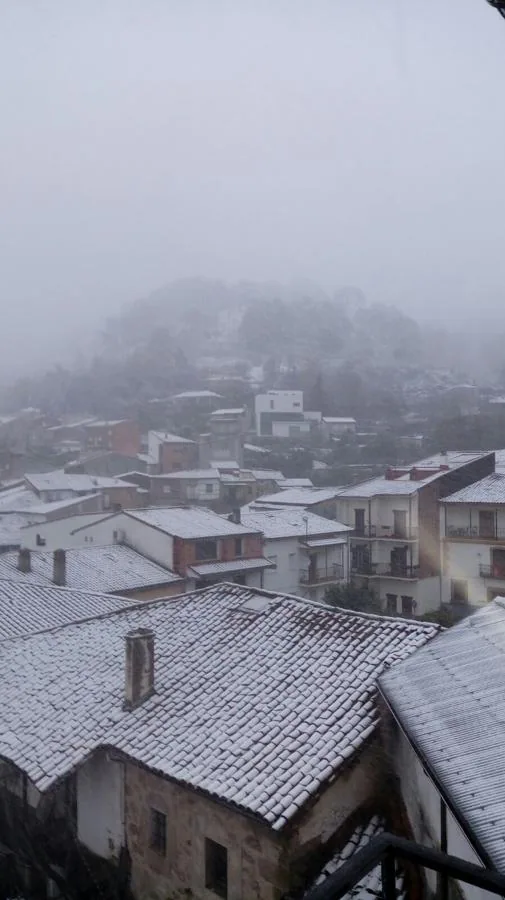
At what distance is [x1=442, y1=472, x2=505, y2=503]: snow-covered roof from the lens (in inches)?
901

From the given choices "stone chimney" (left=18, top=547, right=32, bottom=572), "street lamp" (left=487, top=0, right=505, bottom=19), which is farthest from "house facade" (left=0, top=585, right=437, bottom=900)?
"stone chimney" (left=18, top=547, right=32, bottom=572)

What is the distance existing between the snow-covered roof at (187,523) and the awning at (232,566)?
80 centimetres

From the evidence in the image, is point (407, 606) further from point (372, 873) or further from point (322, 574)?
point (372, 873)

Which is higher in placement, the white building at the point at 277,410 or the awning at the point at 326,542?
the white building at the point at 277,410

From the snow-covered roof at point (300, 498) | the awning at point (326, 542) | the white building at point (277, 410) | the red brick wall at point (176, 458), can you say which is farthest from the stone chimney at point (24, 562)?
the white building at point (277, 410)

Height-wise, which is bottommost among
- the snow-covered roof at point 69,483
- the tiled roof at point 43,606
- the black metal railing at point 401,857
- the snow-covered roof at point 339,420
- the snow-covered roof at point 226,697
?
the snow-covered roof at point 69,483

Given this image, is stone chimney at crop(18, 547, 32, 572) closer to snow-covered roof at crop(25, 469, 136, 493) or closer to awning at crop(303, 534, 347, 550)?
awning at crop(303, 534, 347, 550)

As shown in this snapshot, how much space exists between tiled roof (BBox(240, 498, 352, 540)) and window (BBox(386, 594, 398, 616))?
2628mm


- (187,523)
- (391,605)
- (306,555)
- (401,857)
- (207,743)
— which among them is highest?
(401,857)

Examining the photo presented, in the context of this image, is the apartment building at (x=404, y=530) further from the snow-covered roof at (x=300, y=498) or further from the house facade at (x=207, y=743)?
the house facade at (x=207, y=743)

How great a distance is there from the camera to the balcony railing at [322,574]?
27.0 metres

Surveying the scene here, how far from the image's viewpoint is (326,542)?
26.8 m

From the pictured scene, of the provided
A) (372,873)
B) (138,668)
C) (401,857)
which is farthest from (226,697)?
(401,857)

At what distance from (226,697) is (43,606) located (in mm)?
8046
